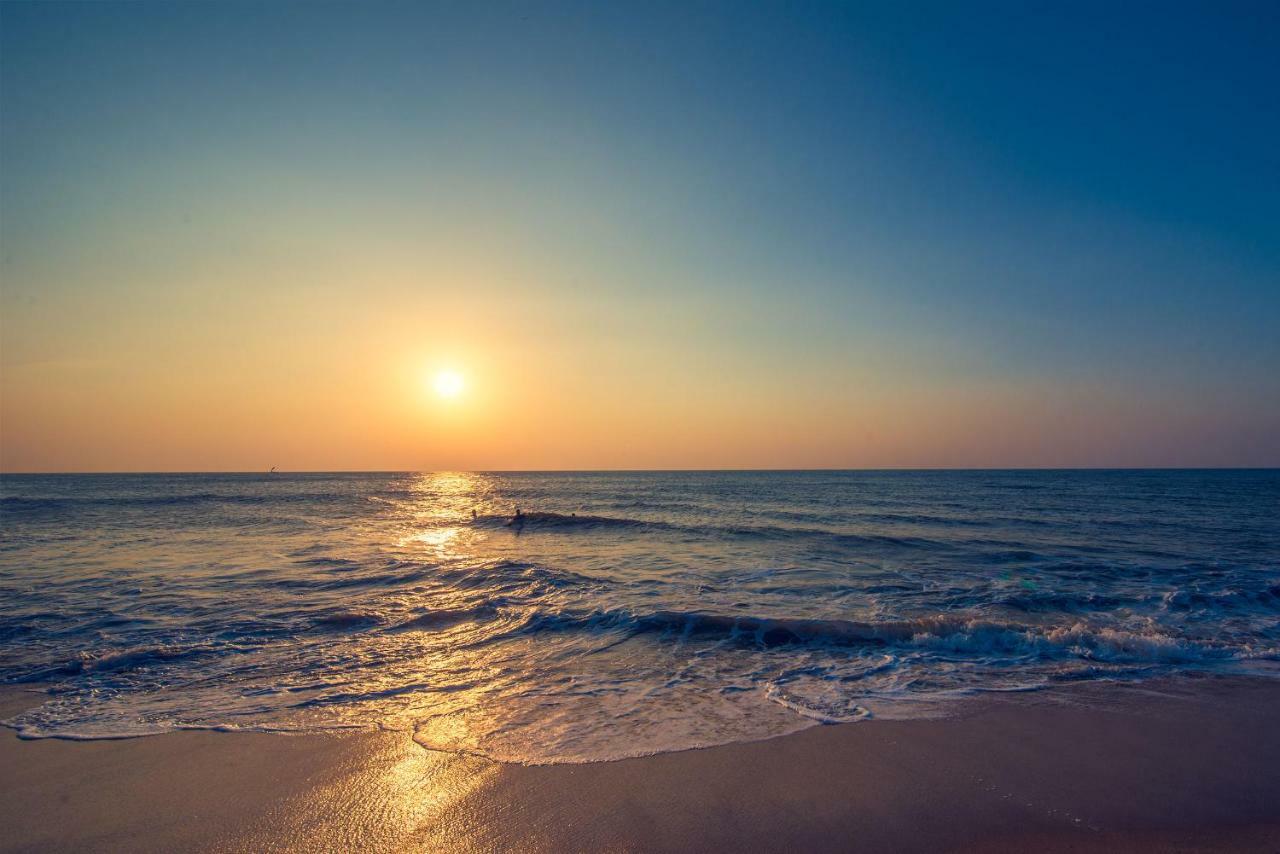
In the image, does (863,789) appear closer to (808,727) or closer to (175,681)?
(808,727)

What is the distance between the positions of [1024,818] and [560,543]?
23.4m

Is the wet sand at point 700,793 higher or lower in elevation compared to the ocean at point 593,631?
higher

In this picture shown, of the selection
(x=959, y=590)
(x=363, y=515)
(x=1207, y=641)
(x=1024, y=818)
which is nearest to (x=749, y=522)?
(x=959, y=590)

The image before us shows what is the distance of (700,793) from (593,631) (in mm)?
6848

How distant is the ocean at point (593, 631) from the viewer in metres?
8.00

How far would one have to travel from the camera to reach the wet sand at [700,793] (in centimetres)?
512

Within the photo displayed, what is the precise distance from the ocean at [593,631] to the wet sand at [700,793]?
592mm

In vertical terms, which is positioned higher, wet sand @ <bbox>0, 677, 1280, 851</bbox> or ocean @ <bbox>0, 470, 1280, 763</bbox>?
wet sand @ <bbox>0, 677, 1280, 851</bbox>

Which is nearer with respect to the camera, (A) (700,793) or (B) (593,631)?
(A) (700,793)

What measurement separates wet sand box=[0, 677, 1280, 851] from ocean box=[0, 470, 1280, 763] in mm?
592

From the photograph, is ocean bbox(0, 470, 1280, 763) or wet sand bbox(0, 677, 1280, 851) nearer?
wet sand bbox(0, 677, 1280, 851)

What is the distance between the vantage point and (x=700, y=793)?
19.1 ft

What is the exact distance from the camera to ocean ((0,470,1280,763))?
26.2ft

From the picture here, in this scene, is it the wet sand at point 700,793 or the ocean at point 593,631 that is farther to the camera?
the ocean at point 593,631
